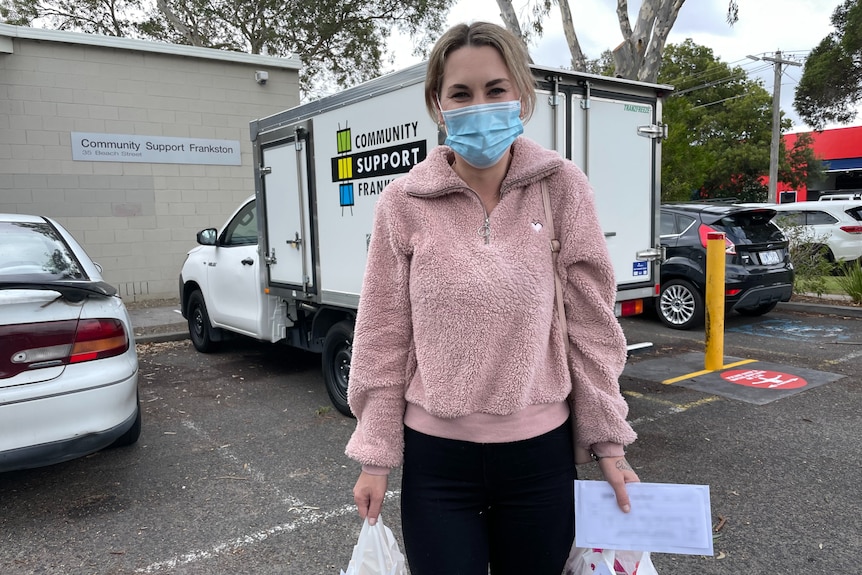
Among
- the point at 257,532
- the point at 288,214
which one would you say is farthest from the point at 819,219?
the point at 257,532

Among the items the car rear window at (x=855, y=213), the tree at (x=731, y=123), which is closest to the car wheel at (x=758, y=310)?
the car rear window at (x=855, y=213)

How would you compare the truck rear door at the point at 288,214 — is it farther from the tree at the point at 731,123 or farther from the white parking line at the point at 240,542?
the tree at the point at 731,123

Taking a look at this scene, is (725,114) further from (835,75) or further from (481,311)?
(481,311)

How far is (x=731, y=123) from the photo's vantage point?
33.3m

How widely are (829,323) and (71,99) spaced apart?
12.0 m

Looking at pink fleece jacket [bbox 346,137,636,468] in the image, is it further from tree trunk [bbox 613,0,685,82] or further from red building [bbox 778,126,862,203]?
red building [bbox 778,126,862,203]

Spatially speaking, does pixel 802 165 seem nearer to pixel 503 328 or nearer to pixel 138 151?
pixel 138 151

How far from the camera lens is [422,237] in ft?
5.08

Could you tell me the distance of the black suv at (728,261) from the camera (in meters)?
8.10

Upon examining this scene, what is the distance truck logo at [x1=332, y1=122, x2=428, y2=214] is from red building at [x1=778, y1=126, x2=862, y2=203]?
33.7 m

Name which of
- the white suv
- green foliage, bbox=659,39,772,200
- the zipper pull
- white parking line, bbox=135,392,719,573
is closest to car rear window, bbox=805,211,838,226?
the white suv

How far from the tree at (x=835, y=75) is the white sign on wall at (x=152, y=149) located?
23.0m

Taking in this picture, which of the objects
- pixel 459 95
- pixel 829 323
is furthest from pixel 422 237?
pixel 829 323

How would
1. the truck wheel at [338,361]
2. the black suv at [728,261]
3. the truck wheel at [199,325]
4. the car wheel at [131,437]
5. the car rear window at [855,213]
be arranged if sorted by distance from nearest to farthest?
the car wheel at [131,437], the truck wheel at [338,361], the truck wheel at [199,325], the black suv at [728,261], the car rear window at [855,213]
